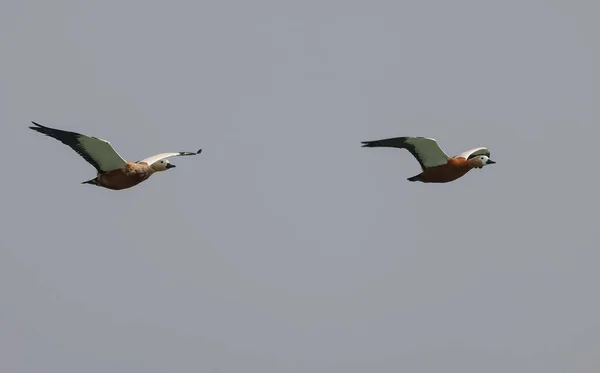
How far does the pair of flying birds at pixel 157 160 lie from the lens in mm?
59031

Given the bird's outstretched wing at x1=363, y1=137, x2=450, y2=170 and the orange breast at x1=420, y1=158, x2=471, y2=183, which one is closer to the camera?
the bird's outstretched wing at x1=363, y1=137, x2=450, y2=170

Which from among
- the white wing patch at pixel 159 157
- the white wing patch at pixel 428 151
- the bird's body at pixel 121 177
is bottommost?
the bird's body at pixel 121 177

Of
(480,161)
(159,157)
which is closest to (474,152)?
(480,161)

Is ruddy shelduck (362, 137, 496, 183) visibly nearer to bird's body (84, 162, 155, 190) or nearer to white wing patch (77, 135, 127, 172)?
bird's body (84, 162, 155, 190)

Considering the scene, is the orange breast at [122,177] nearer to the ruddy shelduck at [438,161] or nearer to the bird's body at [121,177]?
the bird's body at [121,177]

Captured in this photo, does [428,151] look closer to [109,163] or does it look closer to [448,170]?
[448,170]

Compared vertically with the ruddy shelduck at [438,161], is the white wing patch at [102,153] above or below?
below

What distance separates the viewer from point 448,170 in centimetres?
6250

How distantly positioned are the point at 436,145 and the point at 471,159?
208cm

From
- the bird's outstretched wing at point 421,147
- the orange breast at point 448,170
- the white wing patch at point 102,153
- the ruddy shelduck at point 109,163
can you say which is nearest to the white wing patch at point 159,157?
the ruddy shelduck at point 109,163

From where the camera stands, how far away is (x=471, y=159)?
6269cm

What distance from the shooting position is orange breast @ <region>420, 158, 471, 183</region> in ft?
205

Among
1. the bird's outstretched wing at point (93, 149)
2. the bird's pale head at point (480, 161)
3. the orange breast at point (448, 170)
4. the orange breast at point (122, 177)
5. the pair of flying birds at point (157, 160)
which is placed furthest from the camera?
the bird's pale head at point (480, 161)

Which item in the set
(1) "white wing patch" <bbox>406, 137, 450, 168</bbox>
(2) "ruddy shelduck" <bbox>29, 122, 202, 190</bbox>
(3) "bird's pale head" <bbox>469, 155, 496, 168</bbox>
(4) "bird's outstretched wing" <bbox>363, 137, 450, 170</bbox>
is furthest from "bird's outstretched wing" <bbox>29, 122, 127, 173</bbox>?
(3) "bird's pale head" <bbox>469, 155, 496, 168</bbox>
